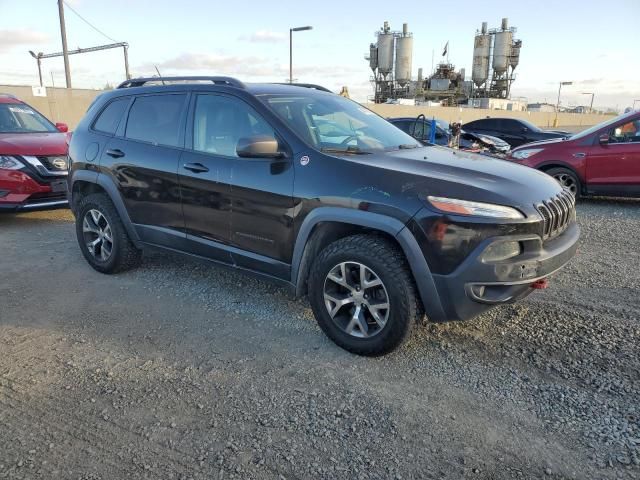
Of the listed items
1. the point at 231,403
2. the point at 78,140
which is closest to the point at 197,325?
the point at 231,403

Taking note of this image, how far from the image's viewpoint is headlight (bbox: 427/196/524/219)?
2.90 m

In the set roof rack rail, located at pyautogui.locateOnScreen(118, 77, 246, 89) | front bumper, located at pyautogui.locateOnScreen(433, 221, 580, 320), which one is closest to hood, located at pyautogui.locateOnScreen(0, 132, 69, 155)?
roof rack rail, located at pyautogui.locateOnScreen(118, 77, 246, 89)

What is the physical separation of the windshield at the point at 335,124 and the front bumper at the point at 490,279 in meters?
1.24

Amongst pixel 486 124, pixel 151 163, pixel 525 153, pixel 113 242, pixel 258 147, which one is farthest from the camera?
pixel 486 124

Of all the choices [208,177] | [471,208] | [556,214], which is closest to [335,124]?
[208,177]

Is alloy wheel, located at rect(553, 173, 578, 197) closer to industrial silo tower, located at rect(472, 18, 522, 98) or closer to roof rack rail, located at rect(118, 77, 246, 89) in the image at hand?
roof rack rail, located at rect(118, 77, 246, 89)

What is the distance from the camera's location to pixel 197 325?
151 inches

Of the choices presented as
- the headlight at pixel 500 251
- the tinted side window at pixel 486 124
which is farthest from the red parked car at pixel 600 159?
the tinted side window at pixel 486 124

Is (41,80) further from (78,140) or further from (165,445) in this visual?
(165,445)

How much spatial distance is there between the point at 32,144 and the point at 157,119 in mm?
3595

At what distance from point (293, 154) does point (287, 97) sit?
2.52 feet

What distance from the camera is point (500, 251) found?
9.61 feet

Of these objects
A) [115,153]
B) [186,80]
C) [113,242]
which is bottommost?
[113,242]

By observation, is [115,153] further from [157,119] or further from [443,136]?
[443,136]
